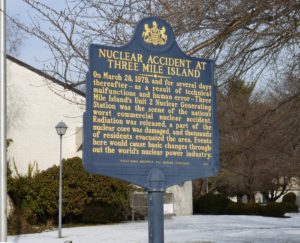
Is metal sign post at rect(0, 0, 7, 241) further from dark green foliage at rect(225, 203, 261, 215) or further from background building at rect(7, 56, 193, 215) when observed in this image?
dark green foliage at rect(225, 203, 261, 215)

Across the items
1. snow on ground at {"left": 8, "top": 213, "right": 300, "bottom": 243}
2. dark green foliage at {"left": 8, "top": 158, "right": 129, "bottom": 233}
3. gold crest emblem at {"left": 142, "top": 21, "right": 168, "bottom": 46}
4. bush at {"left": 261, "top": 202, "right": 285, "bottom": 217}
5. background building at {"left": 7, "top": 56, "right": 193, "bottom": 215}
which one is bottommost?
snow on ground at {"left": 8, "top": 213, "right": 300, "bottom": 243}

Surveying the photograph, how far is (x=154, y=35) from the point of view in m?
8.41

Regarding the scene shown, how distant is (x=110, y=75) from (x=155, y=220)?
189 centimetres

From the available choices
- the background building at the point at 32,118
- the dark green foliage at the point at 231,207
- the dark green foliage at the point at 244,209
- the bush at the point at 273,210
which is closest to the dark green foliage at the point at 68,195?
the background building at the point at 32,118

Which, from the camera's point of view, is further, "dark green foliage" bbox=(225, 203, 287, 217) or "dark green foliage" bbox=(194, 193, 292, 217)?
"dark green foliage" bbox=(194, 193, 292, 217)

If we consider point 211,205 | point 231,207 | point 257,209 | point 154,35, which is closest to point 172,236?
point 154,35

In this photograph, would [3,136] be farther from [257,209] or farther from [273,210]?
[257,209]

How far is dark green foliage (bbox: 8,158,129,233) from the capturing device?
85.8 ft

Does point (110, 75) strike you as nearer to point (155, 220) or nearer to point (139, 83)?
point (139, 83)

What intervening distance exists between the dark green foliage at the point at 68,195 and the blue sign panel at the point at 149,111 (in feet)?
58.8

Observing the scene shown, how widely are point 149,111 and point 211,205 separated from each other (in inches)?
1280

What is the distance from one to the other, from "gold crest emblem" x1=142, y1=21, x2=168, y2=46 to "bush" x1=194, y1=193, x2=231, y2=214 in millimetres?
31890

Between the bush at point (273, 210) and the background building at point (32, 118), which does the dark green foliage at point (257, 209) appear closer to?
the bush at point (273, 210)

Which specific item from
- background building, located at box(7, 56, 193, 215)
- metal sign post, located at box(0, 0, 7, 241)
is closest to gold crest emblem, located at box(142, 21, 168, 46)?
metal sign post, located at box(0, 0, 7, 241)
